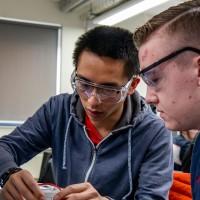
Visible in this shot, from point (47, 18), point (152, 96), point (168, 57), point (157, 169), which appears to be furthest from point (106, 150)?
point (47, 18)

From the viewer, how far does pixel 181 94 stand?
977 mm

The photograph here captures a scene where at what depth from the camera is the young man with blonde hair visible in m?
0.95

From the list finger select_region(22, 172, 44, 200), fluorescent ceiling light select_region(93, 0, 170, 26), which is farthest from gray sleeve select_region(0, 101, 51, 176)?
fluorescent ceiling light select_region(93, 0, 170, 26)

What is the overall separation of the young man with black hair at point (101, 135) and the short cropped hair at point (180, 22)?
0.43 m

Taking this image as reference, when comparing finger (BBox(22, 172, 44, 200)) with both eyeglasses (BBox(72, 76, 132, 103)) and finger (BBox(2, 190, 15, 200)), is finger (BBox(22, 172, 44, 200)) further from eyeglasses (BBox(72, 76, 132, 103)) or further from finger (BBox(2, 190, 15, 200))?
eyeglasses (BBox(72, 76, 132, 103))

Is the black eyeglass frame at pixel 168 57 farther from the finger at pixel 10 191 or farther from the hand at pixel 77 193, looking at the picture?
the finger at pixel 10 191

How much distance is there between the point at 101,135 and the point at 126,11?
112 inches

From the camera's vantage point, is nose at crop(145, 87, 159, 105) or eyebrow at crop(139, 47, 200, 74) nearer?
eyebrow at crop(139, 47, 200, 74)

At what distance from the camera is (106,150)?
5.18 feet

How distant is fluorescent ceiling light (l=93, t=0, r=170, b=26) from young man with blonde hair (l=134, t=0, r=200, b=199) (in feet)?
9.25

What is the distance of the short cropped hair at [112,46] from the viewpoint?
1473mm

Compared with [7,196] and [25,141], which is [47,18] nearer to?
[25,141]

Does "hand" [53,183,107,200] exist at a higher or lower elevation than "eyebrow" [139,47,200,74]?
lower

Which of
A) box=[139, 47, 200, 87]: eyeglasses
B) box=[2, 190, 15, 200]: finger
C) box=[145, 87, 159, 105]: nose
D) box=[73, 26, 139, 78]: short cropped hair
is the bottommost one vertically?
box=[2, 190, 15, 200]: finger
